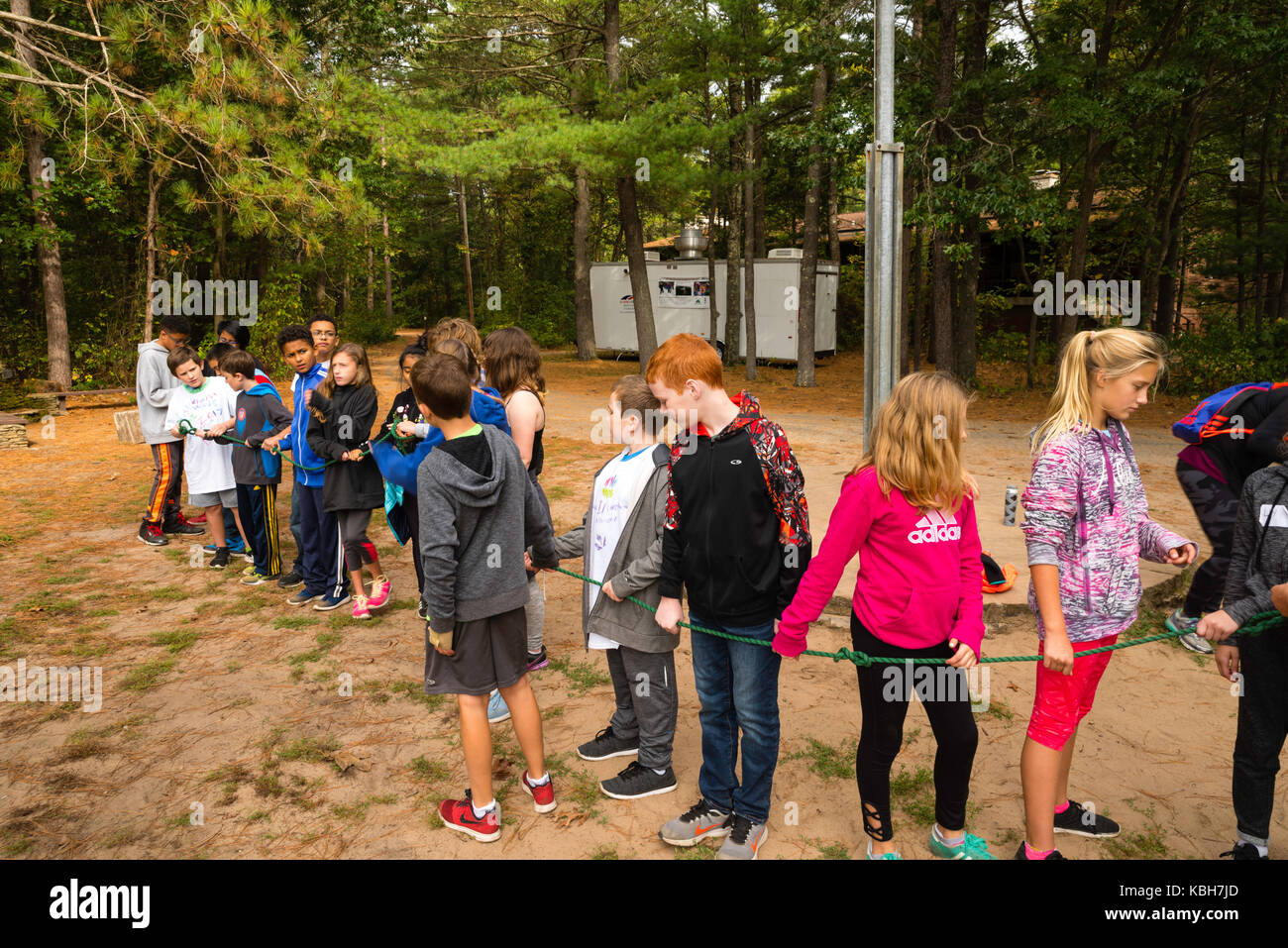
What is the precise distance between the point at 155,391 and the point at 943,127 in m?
12.0

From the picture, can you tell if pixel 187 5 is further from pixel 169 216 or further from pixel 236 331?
pixel 236 331

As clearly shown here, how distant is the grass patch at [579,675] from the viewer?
4.39m

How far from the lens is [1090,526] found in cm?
256

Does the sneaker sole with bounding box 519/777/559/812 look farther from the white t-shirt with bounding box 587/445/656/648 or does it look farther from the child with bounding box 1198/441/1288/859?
the child with bounding box 1198/441/1288/859

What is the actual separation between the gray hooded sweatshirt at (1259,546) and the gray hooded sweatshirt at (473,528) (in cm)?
237

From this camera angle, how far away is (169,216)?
16.9m

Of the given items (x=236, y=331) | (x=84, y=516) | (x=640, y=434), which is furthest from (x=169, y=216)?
(x=640, y=434)

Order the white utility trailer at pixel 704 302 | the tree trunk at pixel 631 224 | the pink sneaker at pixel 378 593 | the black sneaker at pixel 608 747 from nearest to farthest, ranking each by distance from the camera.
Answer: the black sneaker at pixel 608 747
the pink sneaker at pixel 378 593
the tree trunk at pixel 631 224
the white utility trailer at pixel 704 302

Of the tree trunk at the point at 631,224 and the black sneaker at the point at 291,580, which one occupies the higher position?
the tree trunk at the point at 631,224

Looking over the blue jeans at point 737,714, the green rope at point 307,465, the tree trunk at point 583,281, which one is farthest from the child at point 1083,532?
the tree trunk at point 583,281

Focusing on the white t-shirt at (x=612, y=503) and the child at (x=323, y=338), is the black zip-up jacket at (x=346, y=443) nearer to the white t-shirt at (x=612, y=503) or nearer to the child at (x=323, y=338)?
the child at (x=323, y=338)

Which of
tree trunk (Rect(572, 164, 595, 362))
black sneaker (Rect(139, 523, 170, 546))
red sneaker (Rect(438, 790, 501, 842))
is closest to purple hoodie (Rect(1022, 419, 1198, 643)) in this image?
red sneaker (Rect(438, 790, 501, 842))

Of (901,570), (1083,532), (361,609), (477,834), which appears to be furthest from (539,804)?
(361,609)
